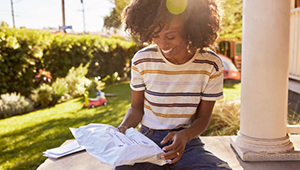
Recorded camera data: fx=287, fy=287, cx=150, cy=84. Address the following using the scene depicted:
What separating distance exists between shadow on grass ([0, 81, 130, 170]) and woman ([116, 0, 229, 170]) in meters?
2.20

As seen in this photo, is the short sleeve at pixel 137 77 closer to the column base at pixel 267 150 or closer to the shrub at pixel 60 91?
the column base at pixel 267 150

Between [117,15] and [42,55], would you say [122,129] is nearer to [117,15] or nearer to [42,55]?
[117,15]

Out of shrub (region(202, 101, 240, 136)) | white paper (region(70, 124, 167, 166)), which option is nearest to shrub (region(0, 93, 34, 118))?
shrub (region(202, 101, 240, 136))

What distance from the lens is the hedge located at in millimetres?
6676

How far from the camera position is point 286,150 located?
2.52 m

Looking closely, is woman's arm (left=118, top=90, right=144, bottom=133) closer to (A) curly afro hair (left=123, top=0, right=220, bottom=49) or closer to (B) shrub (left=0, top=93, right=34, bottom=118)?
(A) curly afro hair (left=123, top=0, right=220, bottom=49)

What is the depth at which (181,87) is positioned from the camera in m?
1.91

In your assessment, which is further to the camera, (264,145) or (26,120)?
(26,120)

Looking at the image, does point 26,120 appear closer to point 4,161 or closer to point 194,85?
point 4,161

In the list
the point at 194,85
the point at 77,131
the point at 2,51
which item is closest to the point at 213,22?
the point at 194,85

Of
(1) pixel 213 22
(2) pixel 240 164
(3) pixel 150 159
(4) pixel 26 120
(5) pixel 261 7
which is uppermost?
(5) pixel 261 7

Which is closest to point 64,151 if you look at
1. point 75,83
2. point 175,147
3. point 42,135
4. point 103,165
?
point 103,165

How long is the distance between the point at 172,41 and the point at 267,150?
4.61 ft

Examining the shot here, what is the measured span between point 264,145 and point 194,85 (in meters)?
1.09
